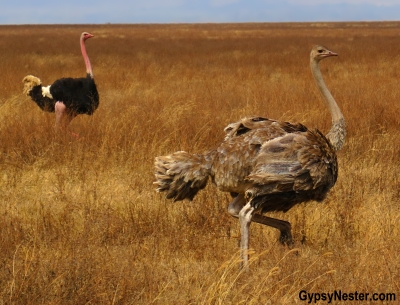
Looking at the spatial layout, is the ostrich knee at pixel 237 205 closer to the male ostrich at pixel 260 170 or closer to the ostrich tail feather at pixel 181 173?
the male ostrich at pixel 260 170

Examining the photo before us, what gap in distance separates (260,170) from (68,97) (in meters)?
4.92

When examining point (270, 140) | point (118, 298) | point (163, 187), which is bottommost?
point (118, 298)

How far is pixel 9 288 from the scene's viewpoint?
11.3ft

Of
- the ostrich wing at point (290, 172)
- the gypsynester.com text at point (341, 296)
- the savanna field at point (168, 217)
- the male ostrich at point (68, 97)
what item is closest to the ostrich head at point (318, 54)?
the savanna field at point (168, 217)

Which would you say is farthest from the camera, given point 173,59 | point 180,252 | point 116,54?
point 116,54

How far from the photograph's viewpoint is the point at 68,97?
8461 millimetres

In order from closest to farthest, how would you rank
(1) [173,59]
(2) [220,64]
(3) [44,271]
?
(3) [44,271]
(2) [220,64]
(1) [173,59]

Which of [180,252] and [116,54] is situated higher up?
[116,54]

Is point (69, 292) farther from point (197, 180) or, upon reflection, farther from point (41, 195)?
point (41, 195)

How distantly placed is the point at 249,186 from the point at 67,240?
120 cm

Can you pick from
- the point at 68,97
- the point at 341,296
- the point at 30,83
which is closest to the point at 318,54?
the point at 341,296

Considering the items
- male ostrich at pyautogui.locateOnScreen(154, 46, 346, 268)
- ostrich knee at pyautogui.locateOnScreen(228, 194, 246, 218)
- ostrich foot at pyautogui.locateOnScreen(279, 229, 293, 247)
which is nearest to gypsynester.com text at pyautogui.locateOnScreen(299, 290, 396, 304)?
male ostrich at pyautogui.locateOnScreen(154, 46, 346, 268)

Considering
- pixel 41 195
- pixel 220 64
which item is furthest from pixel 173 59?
pixel 41 195

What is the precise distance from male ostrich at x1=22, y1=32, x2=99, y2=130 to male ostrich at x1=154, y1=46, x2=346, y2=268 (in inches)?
163
